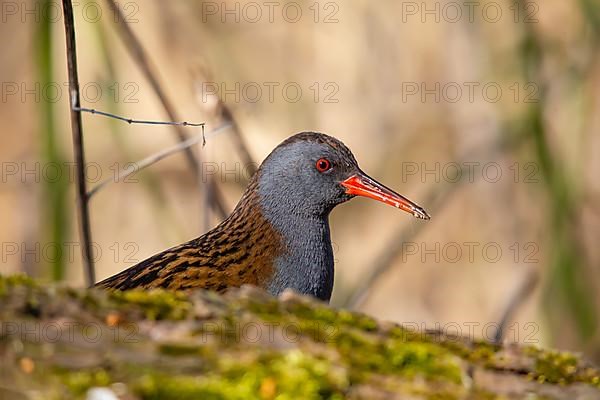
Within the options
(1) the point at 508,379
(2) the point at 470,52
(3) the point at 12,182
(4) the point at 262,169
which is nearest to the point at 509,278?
(2) the point at 470,52

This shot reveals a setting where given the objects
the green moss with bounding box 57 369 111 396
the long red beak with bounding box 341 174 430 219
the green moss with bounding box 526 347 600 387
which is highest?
the long red beak with bounding box 341 174 430 219

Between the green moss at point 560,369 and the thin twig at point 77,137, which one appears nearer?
the green moss at point 560,369

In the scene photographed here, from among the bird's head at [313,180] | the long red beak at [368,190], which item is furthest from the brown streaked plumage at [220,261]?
the long red beak at [368,190]

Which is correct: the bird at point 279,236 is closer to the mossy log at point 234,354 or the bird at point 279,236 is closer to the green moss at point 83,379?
the mossy log at point 234,354

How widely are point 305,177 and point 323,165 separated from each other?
0.10m

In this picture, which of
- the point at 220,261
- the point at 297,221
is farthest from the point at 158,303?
the point at 297,221

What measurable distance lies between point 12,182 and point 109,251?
30.8 inches

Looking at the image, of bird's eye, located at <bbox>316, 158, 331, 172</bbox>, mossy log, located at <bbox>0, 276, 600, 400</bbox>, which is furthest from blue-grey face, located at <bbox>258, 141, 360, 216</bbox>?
mossy log, located at <bbox>0, 276, 600, 400</bbox>

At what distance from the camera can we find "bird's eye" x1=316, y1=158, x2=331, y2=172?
4168 millimetres

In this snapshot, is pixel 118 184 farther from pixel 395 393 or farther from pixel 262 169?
pixel 395 393

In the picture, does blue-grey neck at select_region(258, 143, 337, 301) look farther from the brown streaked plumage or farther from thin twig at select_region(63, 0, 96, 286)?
thin twig at select_region(63, 0, 96, 286)

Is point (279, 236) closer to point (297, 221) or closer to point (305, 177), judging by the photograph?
point (297, 221)

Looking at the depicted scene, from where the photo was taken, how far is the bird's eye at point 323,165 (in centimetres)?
417

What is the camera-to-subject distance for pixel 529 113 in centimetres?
438
